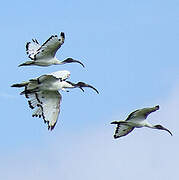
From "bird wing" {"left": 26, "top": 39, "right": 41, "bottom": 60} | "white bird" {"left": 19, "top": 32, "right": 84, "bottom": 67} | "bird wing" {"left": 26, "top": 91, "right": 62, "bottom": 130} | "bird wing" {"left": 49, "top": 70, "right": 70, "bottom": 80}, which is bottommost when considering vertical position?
"bird wing" {"left": 26, "top": 91, "right": 62, "bottom": 130}

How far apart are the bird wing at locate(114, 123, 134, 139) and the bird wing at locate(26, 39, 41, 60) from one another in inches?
188

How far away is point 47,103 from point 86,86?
2.70 metres

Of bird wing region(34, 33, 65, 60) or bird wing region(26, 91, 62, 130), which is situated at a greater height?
bird wing region(34, 33, 65, 60)

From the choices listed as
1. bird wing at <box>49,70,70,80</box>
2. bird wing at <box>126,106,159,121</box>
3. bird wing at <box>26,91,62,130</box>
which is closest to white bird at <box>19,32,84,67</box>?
bird wing at <box>49,70,70,80</box>

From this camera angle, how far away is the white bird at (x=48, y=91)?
46.8 m

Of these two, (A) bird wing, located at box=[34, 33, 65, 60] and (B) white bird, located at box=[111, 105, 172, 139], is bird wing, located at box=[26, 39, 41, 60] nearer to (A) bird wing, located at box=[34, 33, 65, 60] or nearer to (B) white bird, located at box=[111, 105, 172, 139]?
(A) bird wing, located at box=[34, 33, 65, 60]

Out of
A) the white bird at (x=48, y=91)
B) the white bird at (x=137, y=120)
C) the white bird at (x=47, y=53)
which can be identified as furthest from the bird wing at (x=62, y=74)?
the white bird at (x=137, y=120)

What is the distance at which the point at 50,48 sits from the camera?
47250 mm

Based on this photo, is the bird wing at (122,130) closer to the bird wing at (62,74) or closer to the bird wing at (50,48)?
the bird wing at (62,74)

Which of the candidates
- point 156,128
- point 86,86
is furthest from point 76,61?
Answer: point 156,128

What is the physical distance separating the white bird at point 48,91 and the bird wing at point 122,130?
3546 millimetres

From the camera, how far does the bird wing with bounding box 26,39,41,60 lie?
4892 cm

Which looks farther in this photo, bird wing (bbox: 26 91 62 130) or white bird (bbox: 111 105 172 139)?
white bird (bbox: 111 105 172 139)

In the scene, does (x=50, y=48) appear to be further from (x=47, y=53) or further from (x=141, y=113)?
(x=141, y=113)
